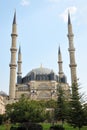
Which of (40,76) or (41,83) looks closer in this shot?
(41,83)

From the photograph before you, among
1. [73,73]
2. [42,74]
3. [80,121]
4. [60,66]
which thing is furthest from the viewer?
[42,74]

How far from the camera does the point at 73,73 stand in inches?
1805

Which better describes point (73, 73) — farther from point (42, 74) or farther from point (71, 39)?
point (42, 74)

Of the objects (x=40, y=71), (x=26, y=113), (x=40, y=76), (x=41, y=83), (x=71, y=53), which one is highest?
(x=71, y=53)

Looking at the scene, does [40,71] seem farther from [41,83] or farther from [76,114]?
[76,114]

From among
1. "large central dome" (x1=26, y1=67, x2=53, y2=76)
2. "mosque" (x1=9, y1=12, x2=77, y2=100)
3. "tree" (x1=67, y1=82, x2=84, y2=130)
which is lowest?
"tree" (x1=67, y1=82, x2=84, y2=130)

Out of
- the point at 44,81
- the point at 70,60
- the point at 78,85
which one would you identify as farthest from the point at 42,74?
the point at 78,85

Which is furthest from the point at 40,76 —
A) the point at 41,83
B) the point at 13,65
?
the point at 13,65

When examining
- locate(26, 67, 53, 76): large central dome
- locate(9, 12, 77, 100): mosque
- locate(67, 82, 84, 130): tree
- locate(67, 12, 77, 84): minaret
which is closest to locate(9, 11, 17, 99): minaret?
locate(9, 12, 77, 100): mosque

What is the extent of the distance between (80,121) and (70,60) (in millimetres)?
27633

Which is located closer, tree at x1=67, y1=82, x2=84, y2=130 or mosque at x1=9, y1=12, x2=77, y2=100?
tree at x1=67, y1=82, x2=84, y2=130

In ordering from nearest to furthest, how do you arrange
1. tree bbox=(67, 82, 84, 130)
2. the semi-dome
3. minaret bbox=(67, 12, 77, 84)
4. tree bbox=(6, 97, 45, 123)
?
tree bbox=(67, 82, 84, 130) → tree bbox=(6, 97, 45, 123) → minaret bbox=(67, 12, 77, 84) → the semi-dome

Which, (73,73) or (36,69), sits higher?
(36,69)

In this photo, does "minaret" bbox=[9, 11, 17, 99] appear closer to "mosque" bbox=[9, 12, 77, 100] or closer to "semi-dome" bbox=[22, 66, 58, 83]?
"mosque" bbox=[9, 12, 77, 100]
